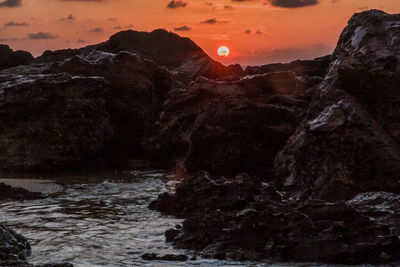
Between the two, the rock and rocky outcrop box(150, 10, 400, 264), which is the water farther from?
rocky outcrop box(150, 10, 400, 264)

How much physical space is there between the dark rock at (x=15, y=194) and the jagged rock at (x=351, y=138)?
6.55 meters

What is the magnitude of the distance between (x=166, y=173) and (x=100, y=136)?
3300 mm

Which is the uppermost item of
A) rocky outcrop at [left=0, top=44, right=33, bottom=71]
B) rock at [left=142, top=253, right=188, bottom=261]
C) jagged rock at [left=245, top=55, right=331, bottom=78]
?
rocky outcrop at [left=0, top=44, right=33, bottom=71]

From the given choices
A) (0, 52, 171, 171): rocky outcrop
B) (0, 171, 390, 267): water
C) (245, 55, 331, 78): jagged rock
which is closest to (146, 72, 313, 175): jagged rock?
(0, 171, 390, 267): water

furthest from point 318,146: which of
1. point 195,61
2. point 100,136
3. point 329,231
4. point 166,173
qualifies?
point 195,61

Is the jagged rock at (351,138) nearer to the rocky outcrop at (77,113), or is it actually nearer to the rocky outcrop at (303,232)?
the rocky outcrop at (303,232)

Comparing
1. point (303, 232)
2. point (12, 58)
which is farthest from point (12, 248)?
point (12, 58)

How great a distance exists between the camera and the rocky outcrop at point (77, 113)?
67.9 feet

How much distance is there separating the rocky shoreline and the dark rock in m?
3.54

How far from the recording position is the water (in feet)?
30.6

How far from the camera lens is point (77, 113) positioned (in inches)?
850

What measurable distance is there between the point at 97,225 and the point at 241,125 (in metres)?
8.05

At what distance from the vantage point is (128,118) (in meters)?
23.3

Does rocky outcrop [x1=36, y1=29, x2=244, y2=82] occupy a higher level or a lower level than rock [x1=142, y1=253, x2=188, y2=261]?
higher
